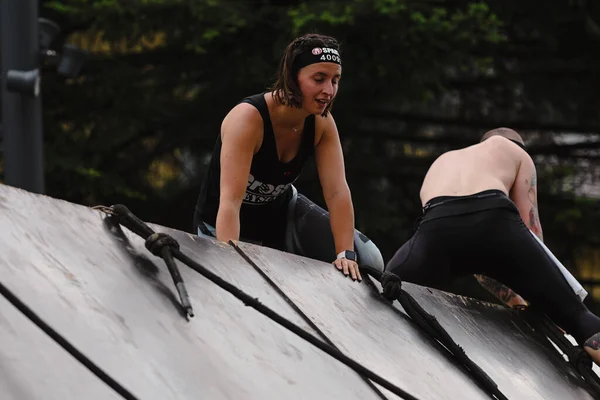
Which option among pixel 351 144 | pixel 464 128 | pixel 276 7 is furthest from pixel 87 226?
pixel 464 128

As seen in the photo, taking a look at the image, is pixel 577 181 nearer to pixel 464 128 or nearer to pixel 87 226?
pixel 464 128

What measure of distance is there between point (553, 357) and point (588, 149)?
34.9 feet

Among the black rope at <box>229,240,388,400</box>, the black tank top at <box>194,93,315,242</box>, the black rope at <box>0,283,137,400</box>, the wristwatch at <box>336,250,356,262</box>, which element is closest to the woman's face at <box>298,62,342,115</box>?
the black tank top at <box>194,93,315,242</box>

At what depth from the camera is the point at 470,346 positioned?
151 inches

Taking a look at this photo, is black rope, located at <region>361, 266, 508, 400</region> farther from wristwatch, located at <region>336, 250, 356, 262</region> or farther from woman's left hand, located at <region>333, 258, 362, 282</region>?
wristwatch, located at <region>336, 250, 356, 262</region>

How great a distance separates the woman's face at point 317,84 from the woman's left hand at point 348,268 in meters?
0.57

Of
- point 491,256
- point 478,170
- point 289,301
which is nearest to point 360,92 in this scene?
point 478,170

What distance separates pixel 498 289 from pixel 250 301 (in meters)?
2.46

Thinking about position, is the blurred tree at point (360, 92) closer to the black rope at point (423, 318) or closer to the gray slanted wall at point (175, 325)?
the black rope at point (423, 318)

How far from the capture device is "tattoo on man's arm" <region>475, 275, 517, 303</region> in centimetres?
498

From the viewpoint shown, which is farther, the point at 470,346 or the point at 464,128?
the point at 464,128

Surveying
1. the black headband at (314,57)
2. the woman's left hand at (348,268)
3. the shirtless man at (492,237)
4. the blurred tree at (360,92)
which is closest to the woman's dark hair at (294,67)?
the black headband at (314,57)

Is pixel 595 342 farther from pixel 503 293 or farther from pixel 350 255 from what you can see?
pixel 350 255

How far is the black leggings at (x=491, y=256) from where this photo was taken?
4.54 metres
